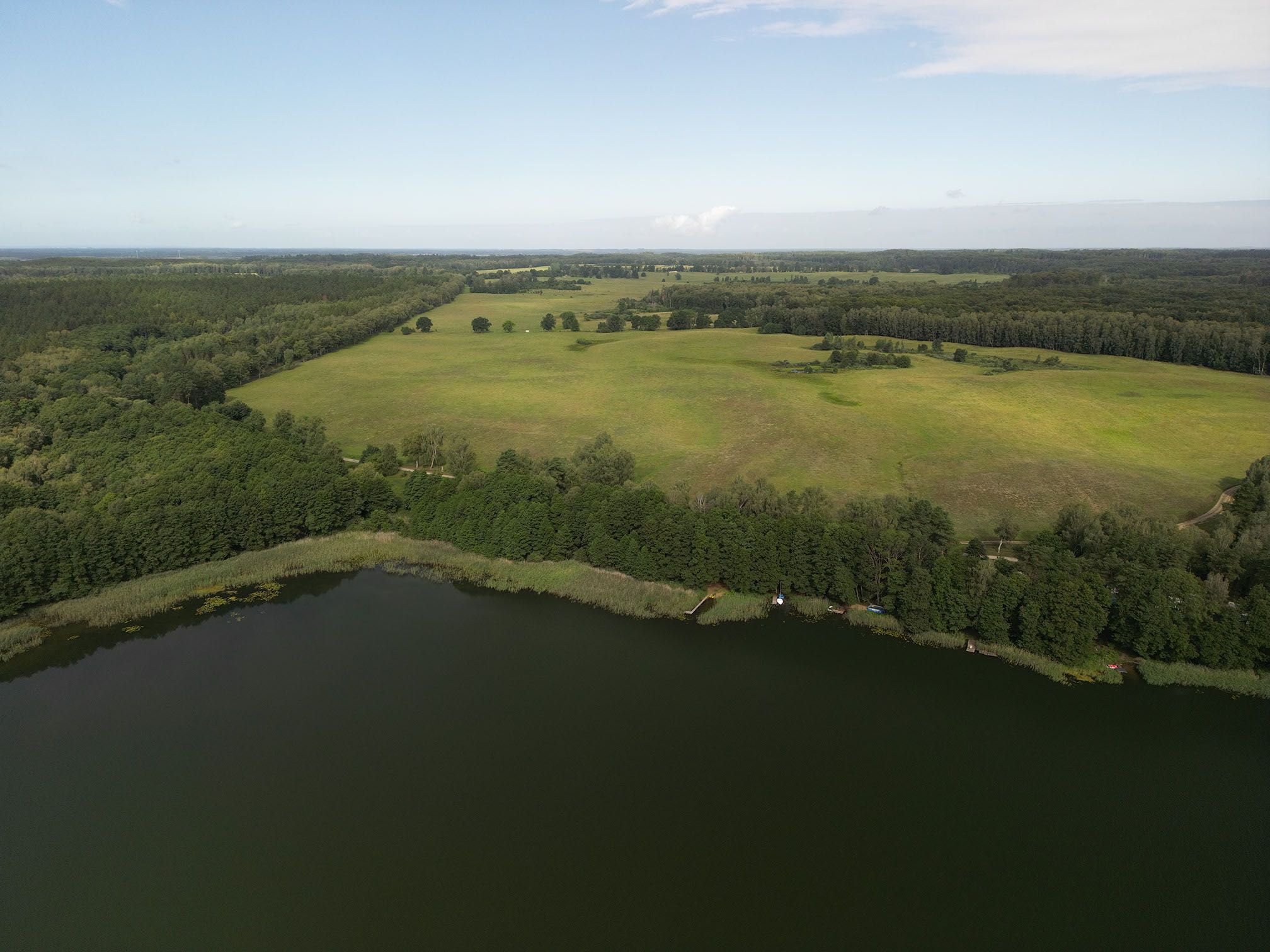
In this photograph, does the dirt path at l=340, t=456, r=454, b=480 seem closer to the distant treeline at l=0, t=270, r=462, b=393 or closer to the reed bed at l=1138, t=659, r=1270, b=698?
the distant treeline at l=0, t=270, r=462, b=393

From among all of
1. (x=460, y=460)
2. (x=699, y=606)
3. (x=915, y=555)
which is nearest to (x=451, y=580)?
(x=460, y=460)

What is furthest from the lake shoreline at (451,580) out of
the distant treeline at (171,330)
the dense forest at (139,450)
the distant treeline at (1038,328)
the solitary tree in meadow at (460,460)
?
the distant treeline at (1038,328)

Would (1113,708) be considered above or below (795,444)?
below

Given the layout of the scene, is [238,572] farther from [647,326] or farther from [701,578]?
[647,326]

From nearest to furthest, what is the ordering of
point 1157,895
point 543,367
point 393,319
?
point 1157,895 → point 543,367 → point 393,319

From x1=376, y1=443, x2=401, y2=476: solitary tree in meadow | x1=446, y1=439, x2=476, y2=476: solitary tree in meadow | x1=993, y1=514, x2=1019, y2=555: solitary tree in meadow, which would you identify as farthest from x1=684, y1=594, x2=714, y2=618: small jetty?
x1=376, y1=443, x2=401, y2=476: solitary tree in meadow

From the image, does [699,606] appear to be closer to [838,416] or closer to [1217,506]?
[838,416]

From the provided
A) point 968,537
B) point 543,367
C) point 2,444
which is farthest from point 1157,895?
point 543,367

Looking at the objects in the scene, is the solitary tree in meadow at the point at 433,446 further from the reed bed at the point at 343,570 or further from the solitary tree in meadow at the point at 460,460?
the reed bed at the point at 343,570

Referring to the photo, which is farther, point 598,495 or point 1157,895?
point 598,495
